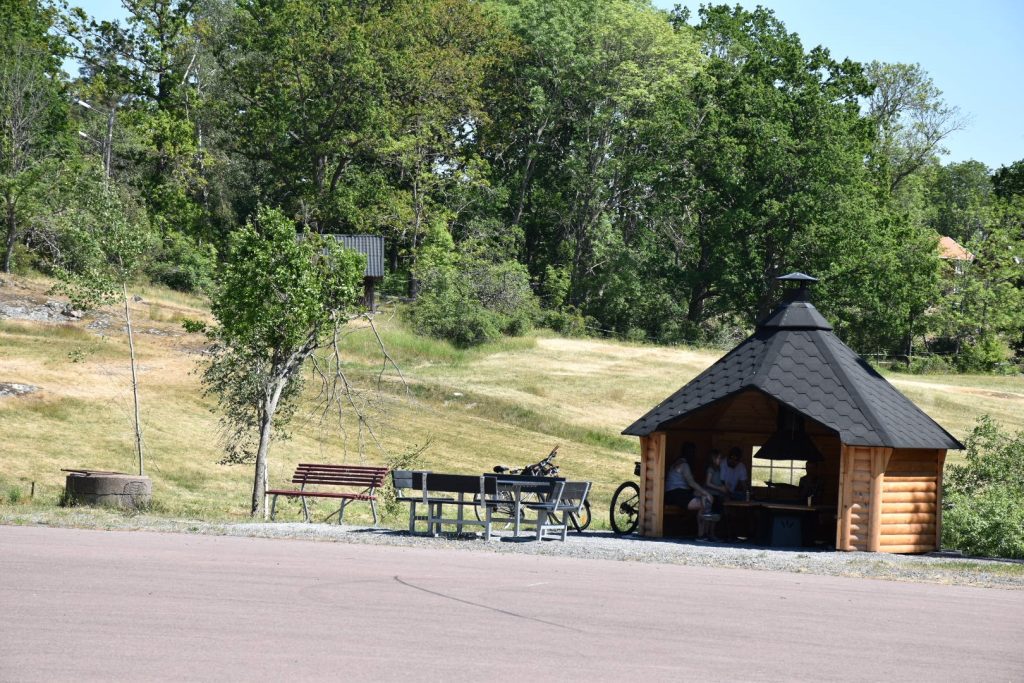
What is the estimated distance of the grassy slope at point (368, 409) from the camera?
28.8 m

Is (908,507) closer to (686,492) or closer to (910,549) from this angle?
(910,549)

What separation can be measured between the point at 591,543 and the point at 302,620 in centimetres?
911

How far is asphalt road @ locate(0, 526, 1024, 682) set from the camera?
29.9ft

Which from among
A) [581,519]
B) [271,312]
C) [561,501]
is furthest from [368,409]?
[561,501]

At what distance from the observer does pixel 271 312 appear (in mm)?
22859

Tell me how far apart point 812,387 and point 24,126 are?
44607mm

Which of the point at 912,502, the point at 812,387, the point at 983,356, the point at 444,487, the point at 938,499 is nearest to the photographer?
the point at 444,487

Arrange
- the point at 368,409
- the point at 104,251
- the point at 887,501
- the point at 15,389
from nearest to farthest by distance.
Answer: the point at 887,501 → the point at 104,251 → the point at 15,389 → the point at 368,409

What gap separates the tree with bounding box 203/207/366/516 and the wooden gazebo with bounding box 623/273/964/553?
6153mm

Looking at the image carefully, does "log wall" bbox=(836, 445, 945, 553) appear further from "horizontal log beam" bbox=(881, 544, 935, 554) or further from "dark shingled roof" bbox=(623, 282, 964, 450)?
"dark shingled roof" bbox=(623, 282, 964, 450)

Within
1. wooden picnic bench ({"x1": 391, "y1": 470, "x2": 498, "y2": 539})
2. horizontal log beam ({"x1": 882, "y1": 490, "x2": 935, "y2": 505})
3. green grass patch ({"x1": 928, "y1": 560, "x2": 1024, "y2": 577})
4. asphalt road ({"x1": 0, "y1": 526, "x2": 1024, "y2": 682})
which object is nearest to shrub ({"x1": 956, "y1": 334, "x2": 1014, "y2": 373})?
horizontal log beam ({"x1": 882, "y1": 490, "x2": 935, "y2": 505})

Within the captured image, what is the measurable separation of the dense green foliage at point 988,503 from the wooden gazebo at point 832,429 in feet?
2.26

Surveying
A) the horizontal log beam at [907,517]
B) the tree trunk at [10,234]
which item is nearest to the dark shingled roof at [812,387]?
the horizontal log beam at [907,517]

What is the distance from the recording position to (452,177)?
66000 mm
